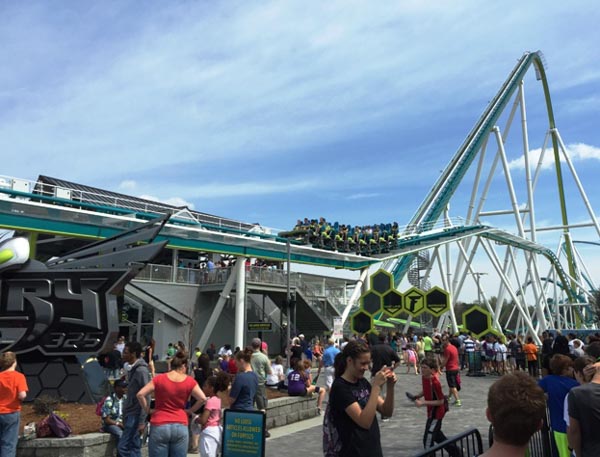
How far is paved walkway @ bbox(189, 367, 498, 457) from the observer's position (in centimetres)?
869

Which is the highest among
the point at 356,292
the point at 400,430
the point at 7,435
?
the point at 356,292

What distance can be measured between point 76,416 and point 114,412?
2.35 m

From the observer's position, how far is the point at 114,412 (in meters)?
7.92

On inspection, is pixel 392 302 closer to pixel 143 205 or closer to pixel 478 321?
pixel 478 321

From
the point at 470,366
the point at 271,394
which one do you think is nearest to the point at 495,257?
the point at 470,366

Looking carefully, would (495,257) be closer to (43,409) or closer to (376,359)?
(376,359)

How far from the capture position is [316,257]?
3166cm

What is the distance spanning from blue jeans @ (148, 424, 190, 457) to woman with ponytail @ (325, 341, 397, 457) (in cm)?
216

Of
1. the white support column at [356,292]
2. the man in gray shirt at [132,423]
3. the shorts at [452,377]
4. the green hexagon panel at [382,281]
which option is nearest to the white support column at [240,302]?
the green hexagon panel at [382,281]

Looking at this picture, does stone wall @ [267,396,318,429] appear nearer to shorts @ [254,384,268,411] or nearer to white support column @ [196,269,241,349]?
shorts @ [254,384,268,411]

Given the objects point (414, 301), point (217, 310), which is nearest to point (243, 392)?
point (414, 301)

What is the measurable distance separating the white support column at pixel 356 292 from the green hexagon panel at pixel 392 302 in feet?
32.8

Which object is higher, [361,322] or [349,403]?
[361,322]

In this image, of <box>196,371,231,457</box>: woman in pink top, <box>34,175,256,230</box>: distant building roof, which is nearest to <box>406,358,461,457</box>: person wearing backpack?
<box>196,371,231,457</box>: woman in pink top
